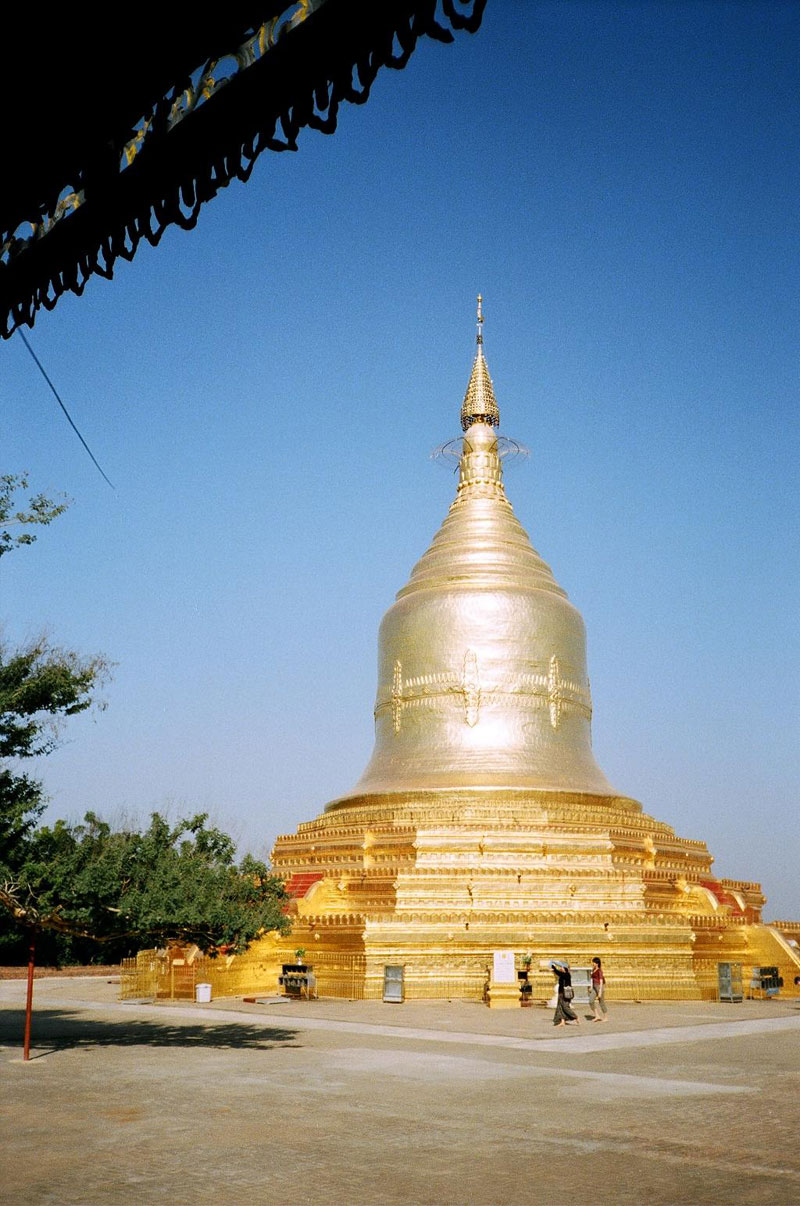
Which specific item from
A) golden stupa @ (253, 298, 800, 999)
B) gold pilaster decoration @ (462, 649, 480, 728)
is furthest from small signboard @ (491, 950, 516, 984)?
gold pilaster decoration @ (462, 649, 480, 728)

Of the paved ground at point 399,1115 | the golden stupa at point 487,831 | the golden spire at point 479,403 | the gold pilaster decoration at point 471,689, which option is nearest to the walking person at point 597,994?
the paved ground at point 399,1115

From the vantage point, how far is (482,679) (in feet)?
100

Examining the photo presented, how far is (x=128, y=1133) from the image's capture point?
827cm

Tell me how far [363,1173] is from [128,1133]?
2152 millimetres

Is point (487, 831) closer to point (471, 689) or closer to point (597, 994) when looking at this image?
point (471, 689)

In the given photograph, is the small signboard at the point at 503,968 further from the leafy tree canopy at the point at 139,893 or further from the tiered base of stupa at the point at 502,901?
the leafy tree canopy at the point at 139,893

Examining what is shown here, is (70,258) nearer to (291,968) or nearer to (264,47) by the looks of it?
(264,47)

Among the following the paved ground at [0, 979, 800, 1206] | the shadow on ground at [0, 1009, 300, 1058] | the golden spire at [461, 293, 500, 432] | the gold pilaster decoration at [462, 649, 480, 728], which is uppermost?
the golden spire at [461, 293, 500, 432]

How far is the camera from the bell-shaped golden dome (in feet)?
96.7

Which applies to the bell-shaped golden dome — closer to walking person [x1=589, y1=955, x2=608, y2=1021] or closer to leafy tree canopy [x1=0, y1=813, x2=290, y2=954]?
walking person [x1=589, y1=955, x2=608, y2=1021]

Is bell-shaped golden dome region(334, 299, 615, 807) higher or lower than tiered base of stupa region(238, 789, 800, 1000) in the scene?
higher

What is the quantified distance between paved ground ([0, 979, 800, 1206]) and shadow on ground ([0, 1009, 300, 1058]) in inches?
2.5

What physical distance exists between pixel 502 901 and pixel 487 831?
6.43ft

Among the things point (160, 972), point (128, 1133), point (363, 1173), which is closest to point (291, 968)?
point (160, 972)
